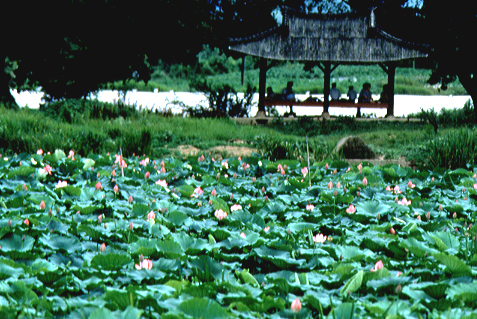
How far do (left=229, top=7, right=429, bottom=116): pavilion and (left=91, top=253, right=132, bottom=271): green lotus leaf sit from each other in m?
15.0

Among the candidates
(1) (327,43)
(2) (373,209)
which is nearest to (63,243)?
(2) (373,209)

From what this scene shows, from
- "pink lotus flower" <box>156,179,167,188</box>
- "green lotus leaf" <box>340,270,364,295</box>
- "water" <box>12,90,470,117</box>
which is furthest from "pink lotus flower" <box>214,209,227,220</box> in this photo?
"water" <box>12,90,470,117</box>

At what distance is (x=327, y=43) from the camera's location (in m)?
17.8

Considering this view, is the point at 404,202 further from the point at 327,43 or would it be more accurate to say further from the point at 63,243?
the point at 327,43

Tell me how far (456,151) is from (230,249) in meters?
5.01

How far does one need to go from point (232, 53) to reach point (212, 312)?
59.3 ft

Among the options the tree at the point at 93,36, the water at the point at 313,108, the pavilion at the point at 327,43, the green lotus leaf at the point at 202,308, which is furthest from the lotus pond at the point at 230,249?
the water at the point at 313,108

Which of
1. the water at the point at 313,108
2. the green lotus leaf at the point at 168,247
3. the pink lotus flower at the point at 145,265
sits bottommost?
the pink lotus flower at the point at 145,265

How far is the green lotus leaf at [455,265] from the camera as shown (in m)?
2.60

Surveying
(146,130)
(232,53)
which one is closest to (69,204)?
(146,130)

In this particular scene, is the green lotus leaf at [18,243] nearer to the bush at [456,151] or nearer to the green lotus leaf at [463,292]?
the green lotus leaf at [463,292]

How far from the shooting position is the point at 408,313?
2.20 m

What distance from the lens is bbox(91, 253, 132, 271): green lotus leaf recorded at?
2.57 metres

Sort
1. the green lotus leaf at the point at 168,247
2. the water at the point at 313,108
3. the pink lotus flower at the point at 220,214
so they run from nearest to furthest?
1. the green lotus leaf at the point at 168,247
2. the pink lotus flower at the point at 220,214
3. the water at the point at 313,108
